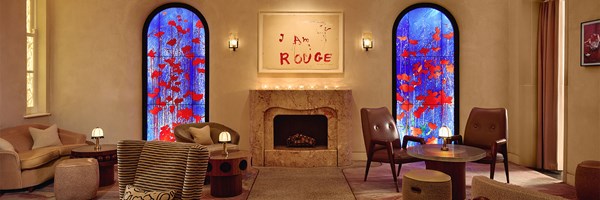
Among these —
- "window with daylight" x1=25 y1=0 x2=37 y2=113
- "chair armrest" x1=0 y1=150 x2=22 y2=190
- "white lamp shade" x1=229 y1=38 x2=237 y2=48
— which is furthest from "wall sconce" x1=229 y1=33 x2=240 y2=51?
"chair armrest" x1=0 y1=150 x2=22 y2=190

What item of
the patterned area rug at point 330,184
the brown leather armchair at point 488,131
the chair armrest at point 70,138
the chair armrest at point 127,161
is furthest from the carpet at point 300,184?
the chair armrest at point 70,138

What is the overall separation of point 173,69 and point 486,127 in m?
5.07

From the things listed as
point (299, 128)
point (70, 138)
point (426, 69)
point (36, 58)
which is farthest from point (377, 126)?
point (36, 58)

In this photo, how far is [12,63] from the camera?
21.1 ft

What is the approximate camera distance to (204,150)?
122 inches

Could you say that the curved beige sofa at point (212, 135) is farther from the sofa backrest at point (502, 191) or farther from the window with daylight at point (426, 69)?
the sofa backrest at point (502, 191)

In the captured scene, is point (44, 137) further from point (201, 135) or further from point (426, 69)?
point (426, 69)

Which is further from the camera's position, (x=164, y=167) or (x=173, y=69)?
(x=173, y=69)

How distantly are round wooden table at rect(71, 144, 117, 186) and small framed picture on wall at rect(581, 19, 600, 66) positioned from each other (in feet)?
19.5

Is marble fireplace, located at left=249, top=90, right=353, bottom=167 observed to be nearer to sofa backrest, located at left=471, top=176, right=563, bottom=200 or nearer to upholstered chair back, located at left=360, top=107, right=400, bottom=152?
upholstered chair back, located at left=360, top=107, right=400, bottom=152

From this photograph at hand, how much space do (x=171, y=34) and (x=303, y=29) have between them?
229 cm

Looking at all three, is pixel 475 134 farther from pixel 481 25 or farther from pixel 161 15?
pixel 161 15

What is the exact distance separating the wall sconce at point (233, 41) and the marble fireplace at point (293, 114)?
869mm

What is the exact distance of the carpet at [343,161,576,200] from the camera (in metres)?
5.31
